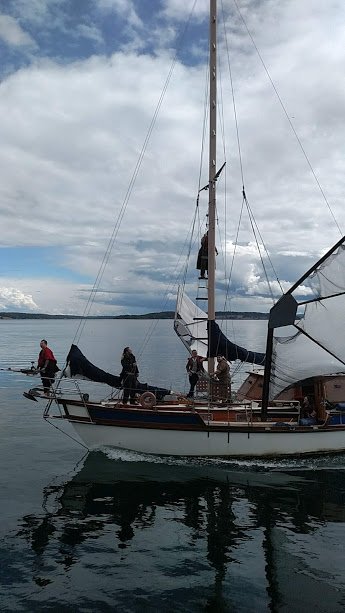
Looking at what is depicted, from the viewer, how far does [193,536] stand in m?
13.5

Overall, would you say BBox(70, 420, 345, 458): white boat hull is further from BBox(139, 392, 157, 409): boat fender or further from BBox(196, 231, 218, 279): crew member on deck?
BBox(196, 231, 218, 279): crew member on deck

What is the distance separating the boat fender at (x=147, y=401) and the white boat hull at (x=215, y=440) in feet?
3.24

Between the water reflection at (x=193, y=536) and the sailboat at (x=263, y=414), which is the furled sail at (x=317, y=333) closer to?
the sailboat at (x=263, y=414)

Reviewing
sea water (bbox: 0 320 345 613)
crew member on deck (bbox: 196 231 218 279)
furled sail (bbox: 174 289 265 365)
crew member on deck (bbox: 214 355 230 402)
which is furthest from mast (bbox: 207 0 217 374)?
sea water (bbox: 0 320 345 613)

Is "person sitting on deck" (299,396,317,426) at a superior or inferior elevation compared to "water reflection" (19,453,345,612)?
superior

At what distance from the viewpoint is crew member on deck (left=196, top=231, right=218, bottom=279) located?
931 inches

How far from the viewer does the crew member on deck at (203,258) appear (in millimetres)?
Result: 23641

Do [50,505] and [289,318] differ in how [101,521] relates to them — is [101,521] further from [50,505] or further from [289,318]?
[289,318]

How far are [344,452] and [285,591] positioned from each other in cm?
1051

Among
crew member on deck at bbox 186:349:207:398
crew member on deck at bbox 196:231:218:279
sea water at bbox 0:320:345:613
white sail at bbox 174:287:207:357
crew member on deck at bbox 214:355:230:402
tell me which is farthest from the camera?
white sail at bbox 174:287:207:357

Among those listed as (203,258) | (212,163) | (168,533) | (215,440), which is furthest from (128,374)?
(212,163)

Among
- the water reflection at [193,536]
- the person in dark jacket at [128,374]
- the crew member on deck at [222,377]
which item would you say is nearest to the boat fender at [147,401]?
the person in dark jacket at [128,374]

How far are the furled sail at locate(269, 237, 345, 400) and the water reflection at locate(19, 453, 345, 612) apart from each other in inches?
157

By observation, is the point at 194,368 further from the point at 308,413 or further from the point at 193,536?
the point at 193,536
